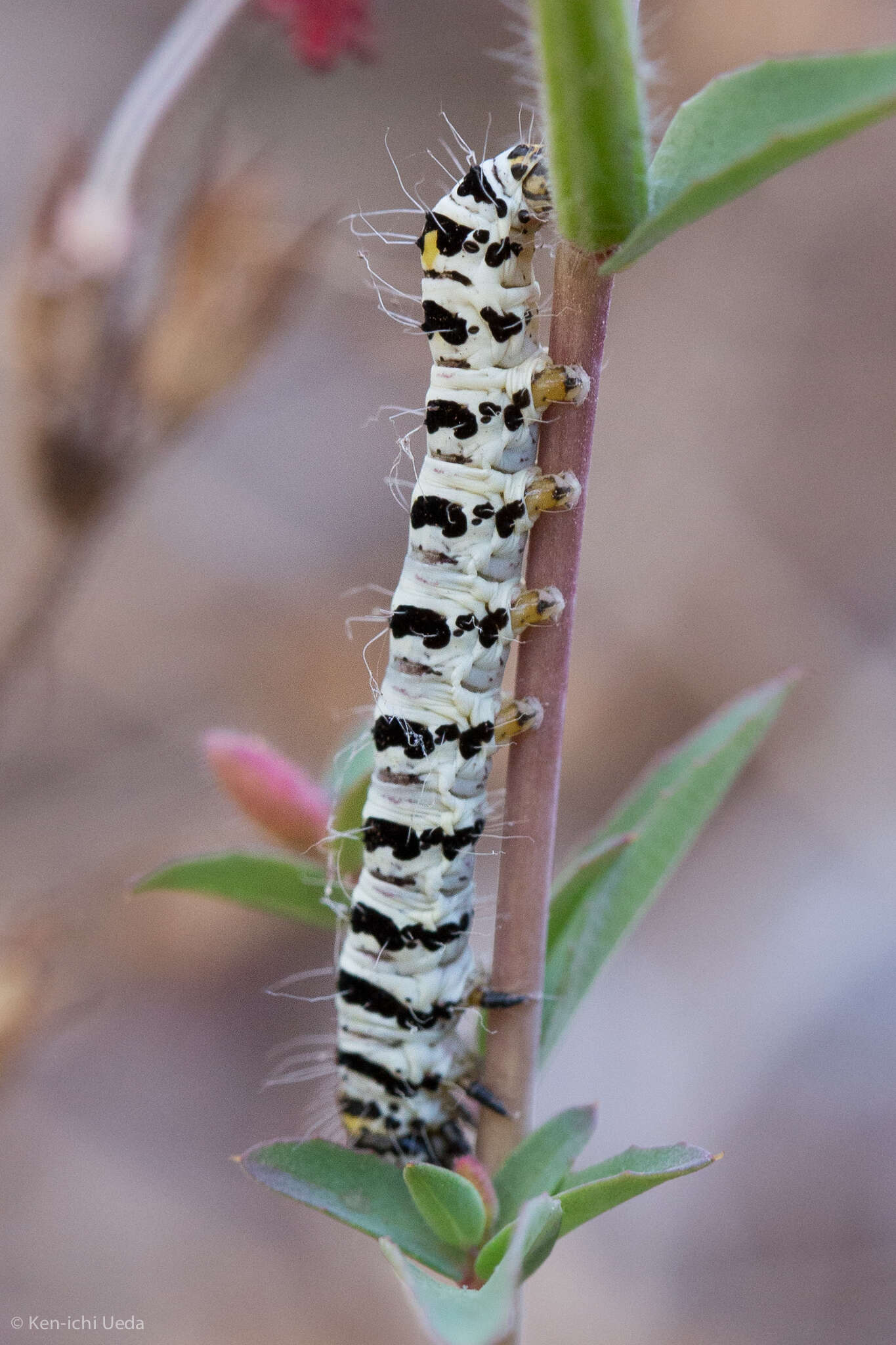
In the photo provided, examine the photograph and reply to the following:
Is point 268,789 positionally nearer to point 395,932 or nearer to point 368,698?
point 395,932

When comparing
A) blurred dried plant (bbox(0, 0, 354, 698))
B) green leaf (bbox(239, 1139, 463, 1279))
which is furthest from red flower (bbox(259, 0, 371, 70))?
green leaf (bbox(239, 1139, 463, 1279))

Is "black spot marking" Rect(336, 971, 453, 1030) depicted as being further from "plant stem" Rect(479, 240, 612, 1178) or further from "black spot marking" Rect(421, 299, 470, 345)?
"black spot marking" Rect(421, 299, 470, 345)

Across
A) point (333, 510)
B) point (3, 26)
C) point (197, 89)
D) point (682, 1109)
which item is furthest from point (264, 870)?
point (3, 26)

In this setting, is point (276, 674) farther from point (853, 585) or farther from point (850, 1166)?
point (850, 1166)

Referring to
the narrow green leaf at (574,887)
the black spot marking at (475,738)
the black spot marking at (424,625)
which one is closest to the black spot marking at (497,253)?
the black spot marking at (424,625)

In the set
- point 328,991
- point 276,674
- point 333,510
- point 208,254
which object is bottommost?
point 328,991

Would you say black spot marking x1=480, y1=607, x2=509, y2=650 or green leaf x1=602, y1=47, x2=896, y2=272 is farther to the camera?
black spot marking x1=480, y1=607, x2=509, y2=650
